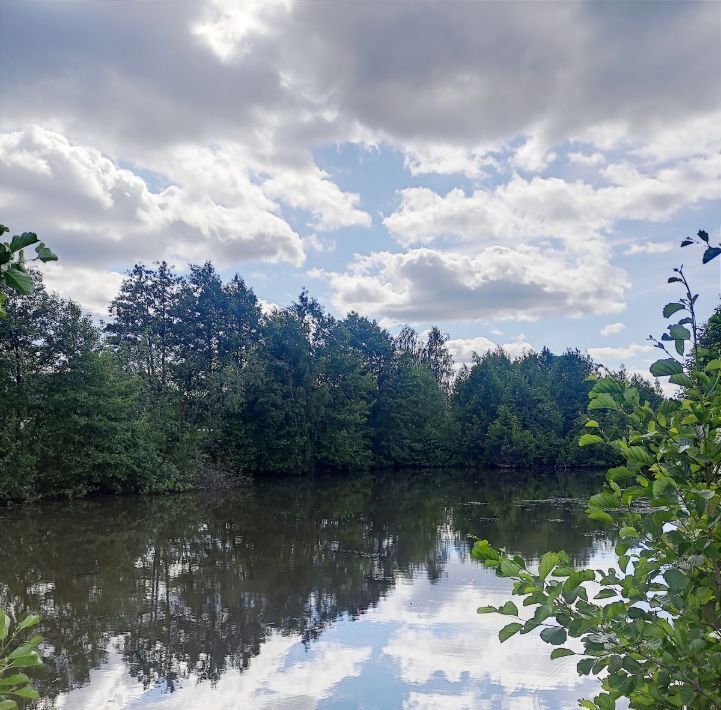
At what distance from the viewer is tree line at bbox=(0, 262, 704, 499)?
22.7 m

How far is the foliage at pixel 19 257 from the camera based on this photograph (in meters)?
1.38

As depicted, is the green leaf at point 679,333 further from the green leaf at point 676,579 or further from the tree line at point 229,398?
the tree line at point 229,398

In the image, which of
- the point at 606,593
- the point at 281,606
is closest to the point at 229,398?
the point at 281,606

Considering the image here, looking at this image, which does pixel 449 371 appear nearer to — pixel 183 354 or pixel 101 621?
pixel 183 354

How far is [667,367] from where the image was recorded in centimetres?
171

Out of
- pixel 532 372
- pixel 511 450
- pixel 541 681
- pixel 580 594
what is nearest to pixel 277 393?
pixel 511 450

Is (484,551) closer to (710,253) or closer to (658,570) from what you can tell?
(658,570)

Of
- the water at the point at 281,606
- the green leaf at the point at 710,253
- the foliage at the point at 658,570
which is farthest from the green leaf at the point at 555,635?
the water at the point at 281,606

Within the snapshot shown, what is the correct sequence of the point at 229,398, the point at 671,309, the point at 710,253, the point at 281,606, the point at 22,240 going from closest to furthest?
1. the point at 22,240
2. the point at 710,253
3. the point at 671,309
4. the point at 281,606
5. the point at 229,398

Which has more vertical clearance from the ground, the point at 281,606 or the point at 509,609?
the point at 509,609

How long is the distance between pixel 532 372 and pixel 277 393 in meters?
20.7

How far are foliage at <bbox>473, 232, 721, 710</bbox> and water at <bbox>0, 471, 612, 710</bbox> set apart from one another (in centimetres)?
363

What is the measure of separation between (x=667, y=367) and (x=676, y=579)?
0.53 meters

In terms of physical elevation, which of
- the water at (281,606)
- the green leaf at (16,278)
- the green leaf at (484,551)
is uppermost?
the green leaf at (16,278)
